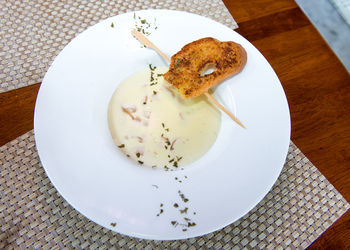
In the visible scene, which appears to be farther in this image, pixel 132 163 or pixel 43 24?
pixel 43 24

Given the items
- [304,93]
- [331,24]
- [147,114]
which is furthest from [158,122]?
[331,24]

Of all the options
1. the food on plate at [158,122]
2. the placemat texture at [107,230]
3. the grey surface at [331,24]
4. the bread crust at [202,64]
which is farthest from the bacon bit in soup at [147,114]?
the grey surface at [331,24]

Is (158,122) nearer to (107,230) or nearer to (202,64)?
(202,64)

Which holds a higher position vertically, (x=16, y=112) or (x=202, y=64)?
(x=202, y=64)

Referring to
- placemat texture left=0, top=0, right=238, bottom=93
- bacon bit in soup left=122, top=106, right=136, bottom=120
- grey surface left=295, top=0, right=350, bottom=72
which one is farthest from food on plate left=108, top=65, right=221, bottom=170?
grey surface left=295, top=0, right=350, bottom=72

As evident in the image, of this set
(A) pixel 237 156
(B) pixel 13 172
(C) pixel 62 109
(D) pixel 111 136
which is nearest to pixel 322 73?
(A) pixel 237 156

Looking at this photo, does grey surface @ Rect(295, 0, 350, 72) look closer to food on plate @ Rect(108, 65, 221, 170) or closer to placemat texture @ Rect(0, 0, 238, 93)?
placemat texture @ Rect(0, 0, 238, 93)
